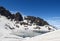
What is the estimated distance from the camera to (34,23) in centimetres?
11675

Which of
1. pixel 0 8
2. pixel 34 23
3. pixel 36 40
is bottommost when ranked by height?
pixel 36 40

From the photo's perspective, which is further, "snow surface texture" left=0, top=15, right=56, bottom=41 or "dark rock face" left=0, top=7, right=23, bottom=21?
"dark rock face" left=0, top=7, right=23, bottom=21

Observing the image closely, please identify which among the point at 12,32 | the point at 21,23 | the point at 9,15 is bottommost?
the point at 12,32

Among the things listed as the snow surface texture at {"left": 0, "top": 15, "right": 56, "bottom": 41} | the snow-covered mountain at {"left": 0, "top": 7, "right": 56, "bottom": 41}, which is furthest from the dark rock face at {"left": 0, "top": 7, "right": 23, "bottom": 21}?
the snow surface texture at {"left": 0, "top": 15, "right": 56, "bottom": 41}

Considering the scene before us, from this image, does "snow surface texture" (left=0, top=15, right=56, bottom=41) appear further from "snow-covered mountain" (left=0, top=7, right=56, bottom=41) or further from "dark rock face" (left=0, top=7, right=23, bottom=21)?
"dark rock face" (left=0, top=7, right=23, bottom=21)

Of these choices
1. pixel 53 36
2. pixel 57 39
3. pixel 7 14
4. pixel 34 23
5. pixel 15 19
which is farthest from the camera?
pixel 34 23

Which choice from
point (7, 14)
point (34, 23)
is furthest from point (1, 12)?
point (34, 23)

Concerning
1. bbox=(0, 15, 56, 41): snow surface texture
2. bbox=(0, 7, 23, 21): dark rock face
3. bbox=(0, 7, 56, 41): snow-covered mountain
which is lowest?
bbox=(0, 15, 56, 41): snow surface texture

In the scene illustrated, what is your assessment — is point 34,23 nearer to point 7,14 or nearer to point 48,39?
point 7,14

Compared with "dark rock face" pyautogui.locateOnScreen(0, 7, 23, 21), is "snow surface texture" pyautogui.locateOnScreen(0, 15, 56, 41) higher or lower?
lower

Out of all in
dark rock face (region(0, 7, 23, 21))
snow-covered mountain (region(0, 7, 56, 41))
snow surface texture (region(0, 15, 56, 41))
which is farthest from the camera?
dark rock face (region(0, 7, 23, 21))

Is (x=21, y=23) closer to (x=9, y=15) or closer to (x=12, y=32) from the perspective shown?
(x=9, y=15)

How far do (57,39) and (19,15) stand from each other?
102184 millimetres

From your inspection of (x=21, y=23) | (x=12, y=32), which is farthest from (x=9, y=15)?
(x=12, y=32)
